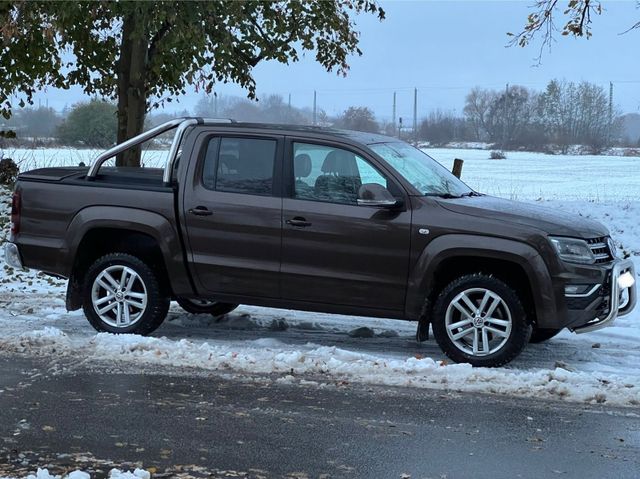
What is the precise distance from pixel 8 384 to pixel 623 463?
13.7 feet

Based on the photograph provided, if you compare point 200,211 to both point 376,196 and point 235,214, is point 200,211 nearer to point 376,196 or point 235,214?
point 235,214

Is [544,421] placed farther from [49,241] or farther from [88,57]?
[88,57]

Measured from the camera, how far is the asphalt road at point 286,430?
5.18 m

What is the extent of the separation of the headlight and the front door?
1.17 metres

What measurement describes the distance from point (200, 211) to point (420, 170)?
1920 mm

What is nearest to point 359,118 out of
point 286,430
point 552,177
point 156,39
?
point 156,39

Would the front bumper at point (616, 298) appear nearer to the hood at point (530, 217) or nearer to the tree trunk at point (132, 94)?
the hood at point (530, 217)

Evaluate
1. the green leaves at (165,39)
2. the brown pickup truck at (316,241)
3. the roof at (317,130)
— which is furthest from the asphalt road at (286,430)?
the green leaves at (165,39)

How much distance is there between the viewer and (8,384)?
6.86 metres

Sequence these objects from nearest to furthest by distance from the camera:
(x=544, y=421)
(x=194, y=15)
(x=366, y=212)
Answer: (x=544, y=421) → (x=366, y=212) → (x=194, y=15)

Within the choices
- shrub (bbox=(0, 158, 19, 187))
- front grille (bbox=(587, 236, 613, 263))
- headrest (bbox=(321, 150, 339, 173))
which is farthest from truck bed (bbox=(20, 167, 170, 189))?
shrub (bbox=(0, 158, 19, 187))

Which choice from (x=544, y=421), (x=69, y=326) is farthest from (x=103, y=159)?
(x=544, y=421)

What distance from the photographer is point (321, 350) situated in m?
7.86

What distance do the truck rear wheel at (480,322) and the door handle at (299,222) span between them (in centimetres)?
124
